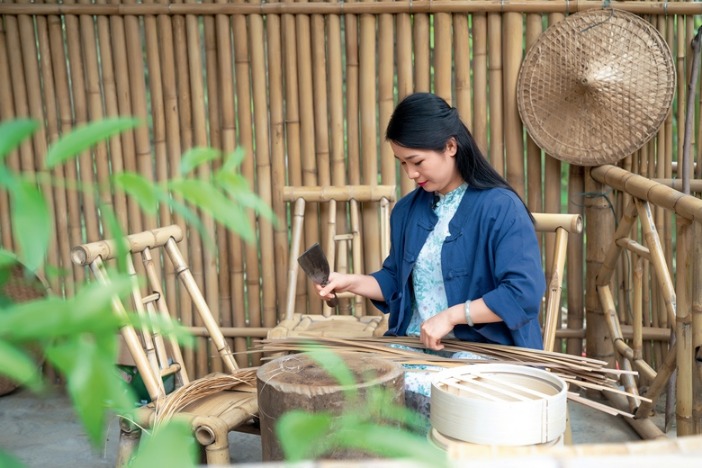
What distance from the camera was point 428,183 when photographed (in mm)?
2432

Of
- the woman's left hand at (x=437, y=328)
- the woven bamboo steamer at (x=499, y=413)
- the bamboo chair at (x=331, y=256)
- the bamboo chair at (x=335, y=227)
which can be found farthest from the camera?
the bamboo chair at (x=335, y=227)

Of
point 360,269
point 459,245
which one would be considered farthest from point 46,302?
point 360,269

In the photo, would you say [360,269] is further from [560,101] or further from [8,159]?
[8,159]

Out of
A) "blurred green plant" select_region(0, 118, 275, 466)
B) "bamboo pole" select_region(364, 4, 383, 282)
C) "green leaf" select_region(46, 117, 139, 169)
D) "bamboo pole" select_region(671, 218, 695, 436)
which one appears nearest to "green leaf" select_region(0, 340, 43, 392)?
"blurred green plant" select_region(0, 118, 275, 466)

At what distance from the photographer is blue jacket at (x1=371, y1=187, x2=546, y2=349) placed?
2260 mm

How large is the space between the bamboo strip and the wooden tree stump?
1.94 m

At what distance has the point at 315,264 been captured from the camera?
99.0 inches

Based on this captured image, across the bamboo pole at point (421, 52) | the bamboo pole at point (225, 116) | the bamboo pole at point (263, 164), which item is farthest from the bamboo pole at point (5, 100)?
the bamboo pole at point (421, 52)

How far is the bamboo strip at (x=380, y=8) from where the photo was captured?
3.42 meters

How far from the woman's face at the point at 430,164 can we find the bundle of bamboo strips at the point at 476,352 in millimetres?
482

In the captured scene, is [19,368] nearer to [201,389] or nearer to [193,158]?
[193,158]

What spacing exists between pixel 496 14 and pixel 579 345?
157 cm

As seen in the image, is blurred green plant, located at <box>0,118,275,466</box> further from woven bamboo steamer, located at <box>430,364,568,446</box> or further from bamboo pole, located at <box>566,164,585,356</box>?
bamboo pole, located at <box>566,164,585,356</box>

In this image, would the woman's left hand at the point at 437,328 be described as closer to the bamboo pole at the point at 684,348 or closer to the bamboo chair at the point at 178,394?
the bamboo chair at the point at 178,394
